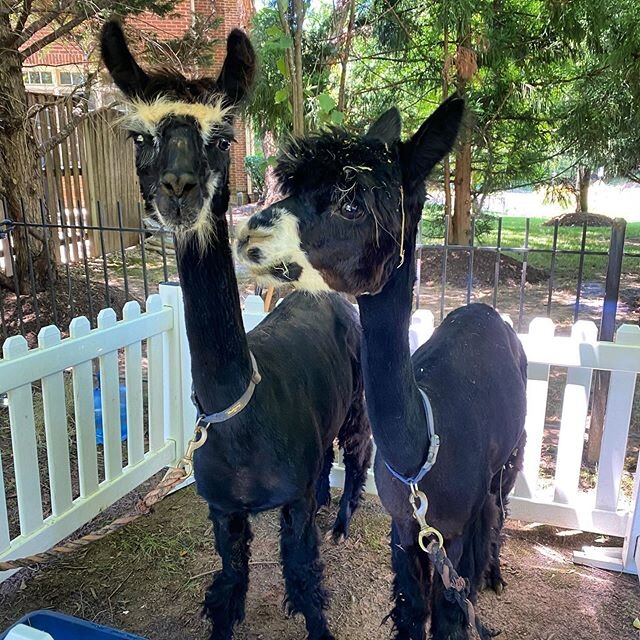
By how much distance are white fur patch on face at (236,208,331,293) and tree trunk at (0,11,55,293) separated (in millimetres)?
5086

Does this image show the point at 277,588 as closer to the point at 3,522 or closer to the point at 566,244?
the point at 3,522

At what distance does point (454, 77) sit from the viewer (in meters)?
7.18

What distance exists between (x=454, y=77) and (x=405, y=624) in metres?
6.51

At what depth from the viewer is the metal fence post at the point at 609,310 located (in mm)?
3326

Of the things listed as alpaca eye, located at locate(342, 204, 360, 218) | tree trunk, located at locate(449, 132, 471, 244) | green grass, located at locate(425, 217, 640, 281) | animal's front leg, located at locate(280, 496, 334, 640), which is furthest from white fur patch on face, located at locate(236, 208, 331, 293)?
tree trunk, located at locate(449, 132, 471, 244)

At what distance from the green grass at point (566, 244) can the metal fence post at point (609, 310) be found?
4685 mm

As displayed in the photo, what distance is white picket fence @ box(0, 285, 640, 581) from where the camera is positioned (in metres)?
2.75

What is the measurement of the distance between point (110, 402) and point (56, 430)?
1.15ft

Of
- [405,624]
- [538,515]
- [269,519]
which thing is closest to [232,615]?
[405,624]

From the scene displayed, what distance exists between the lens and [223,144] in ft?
6.38

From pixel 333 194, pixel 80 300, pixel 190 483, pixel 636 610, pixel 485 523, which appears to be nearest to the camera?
pixel 333 194

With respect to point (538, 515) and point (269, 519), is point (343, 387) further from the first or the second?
point (538, 515)

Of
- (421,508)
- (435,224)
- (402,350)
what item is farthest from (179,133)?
(435,224)

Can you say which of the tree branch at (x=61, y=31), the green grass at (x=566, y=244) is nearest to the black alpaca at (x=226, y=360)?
Answer: the tree branch at (x=61, y=31)
